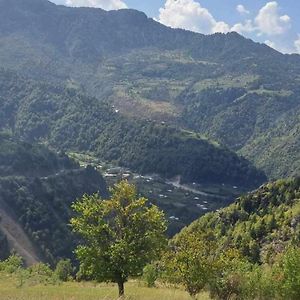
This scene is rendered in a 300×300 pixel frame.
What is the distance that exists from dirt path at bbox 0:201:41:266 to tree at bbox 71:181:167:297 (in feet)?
441

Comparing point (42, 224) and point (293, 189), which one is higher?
point (293, 189)

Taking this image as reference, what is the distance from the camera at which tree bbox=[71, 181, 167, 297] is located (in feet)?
114

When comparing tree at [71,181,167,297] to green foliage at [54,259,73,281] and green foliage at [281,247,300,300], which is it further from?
green foliage at [54,259,73,281]

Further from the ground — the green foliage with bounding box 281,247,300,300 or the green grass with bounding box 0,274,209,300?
the green foliage with bounding box 281,247,300,300

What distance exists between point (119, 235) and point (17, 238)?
157m

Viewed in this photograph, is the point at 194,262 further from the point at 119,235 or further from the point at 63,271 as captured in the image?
the point at 63,271

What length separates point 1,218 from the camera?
18988 cm

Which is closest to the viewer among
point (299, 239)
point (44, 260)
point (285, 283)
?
point (285, 283)

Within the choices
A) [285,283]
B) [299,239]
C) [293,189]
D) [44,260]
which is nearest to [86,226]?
[285,283]

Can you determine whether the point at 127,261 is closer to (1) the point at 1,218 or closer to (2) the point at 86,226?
(2) the point at 86,226

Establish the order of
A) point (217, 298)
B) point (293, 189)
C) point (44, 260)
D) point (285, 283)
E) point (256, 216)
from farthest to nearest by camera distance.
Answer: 1. point (44, 260)
2. point (293, 189)
3. point (256, 216)
4. point (217, 298)
5. point (285, 283)

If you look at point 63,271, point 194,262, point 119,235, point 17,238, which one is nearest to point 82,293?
point 119,235

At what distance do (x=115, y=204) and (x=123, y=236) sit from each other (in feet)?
8.08

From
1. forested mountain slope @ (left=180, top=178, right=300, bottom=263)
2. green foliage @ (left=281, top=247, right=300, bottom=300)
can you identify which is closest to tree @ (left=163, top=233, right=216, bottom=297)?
green foliage @ (left=281, top=247, right=300, bottom=300)
